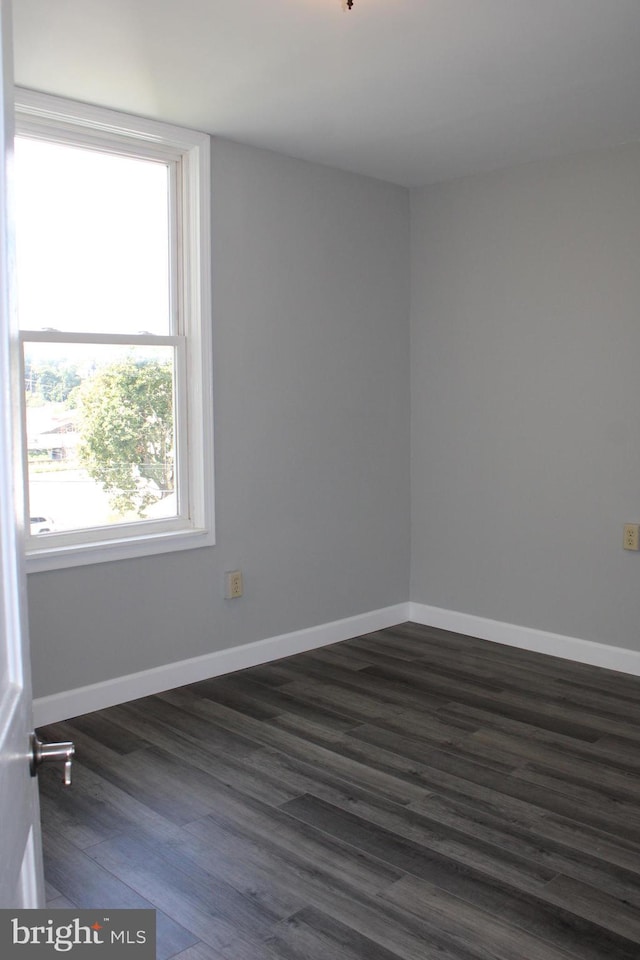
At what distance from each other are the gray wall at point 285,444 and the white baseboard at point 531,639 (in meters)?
0.23

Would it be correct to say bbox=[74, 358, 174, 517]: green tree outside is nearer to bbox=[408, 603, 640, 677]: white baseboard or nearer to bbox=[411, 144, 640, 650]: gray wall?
bbox=[411, 144, 640, 650]: gray wall

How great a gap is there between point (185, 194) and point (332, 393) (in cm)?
120

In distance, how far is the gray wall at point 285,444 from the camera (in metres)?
3.55

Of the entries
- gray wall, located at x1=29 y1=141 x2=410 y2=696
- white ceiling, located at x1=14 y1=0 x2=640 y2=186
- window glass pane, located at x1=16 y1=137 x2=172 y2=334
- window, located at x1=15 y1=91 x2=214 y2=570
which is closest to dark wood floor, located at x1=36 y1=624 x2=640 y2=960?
gray wall, located at x1=29 y1=141 x2=410 y2=696

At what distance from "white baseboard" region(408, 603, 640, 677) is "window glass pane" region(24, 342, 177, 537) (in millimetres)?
1674

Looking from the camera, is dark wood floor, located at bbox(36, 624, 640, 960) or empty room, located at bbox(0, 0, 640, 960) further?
empty room, located at bbox(0, 0, 640, 960)

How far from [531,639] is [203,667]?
164 centimetres

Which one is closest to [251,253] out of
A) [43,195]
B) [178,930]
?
[43,195]

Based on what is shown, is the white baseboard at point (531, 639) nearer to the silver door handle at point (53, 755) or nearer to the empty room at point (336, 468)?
the empty room at point (336, 468)

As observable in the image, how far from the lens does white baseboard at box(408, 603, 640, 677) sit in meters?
3.95

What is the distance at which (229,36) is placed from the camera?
265 centimetres

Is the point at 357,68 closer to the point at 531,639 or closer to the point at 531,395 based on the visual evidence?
the point at 531,395

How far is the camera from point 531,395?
4.20 m

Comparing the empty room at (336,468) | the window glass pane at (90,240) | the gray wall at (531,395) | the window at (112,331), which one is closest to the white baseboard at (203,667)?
the empty room at (336,468)
